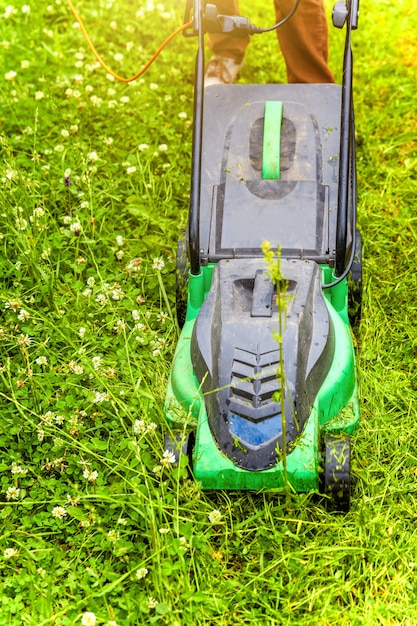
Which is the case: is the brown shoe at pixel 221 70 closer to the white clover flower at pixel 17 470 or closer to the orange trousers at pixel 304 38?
the orange trousers at pixel 304 38

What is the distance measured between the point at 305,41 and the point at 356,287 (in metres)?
0.98

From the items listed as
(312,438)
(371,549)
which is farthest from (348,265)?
(371,549)

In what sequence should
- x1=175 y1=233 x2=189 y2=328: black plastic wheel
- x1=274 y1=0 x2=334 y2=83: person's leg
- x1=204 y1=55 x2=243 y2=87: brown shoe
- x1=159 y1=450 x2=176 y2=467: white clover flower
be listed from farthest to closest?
x1=204 y1=55 x2=243 y2=87: brown shoe, x1=274 y1=0 x2=334 y2=83: person's leg, x1=175 y1=233 x2=189 y2=328: black plastic wheel, x1=159 y1=450 x2=176 y2=467: white clover flower

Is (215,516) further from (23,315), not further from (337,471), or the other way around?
(23,315)

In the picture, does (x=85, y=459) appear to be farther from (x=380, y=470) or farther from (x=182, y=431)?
(x=380, y=470)

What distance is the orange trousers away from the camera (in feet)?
9.78

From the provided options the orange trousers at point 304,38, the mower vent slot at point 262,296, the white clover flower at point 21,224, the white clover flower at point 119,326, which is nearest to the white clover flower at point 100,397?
the white clover flower at point 119,326

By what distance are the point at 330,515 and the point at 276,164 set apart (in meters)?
0.99

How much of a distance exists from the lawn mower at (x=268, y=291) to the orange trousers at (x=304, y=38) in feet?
1.26

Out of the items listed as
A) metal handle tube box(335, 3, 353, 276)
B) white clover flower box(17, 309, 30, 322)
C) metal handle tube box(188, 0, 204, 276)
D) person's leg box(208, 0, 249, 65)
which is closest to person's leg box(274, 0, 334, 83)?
person's leg box(208, 0, 249, 65)

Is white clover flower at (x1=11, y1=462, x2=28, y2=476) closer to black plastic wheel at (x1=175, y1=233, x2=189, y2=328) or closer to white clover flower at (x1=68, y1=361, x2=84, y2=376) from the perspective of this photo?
white clover flower at (x1=68, y1=361, x2=84, y2=376)

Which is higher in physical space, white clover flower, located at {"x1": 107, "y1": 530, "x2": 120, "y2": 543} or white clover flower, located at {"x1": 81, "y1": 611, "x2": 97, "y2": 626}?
white clover flower, located at {"x1": 107, "y1": 530, "x2": 120, "y2": 543}

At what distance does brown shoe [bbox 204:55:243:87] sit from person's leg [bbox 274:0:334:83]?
0.34 m

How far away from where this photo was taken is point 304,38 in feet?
9.86
